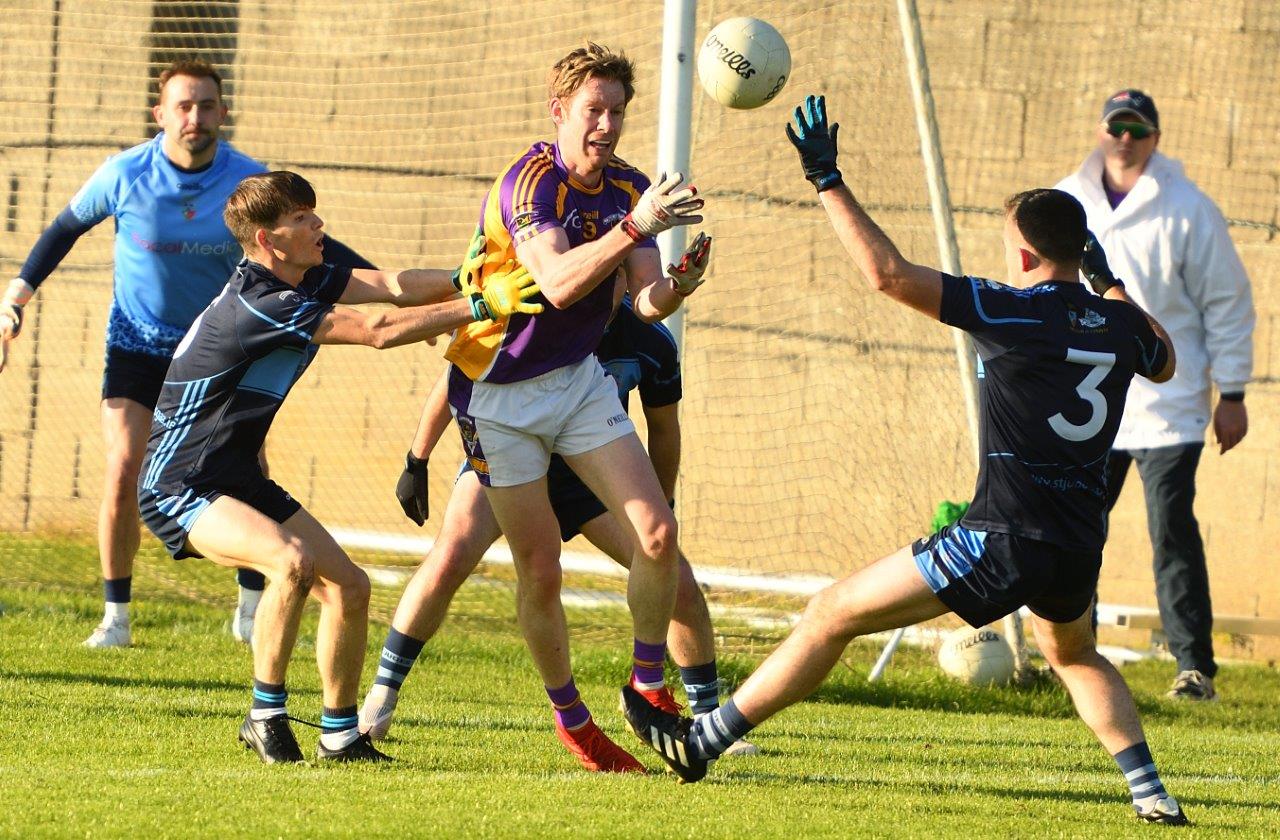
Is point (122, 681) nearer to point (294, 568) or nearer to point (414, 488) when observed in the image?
point (414, 488)

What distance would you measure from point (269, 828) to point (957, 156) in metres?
7.71

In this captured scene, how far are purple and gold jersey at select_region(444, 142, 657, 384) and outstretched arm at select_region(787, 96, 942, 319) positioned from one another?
683 millimetres

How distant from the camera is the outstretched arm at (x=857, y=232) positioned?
454 cm

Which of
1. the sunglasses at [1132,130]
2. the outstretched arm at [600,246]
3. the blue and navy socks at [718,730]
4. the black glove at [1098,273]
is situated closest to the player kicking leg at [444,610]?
the blue and navy socks at [718,730]

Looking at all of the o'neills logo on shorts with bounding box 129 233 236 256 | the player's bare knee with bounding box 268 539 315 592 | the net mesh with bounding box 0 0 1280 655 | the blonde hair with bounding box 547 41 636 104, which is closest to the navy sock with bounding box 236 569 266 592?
the net mesh with bounding box 0 0 1280 655

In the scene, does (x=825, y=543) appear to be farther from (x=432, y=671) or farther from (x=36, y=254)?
(x=36, y=254)

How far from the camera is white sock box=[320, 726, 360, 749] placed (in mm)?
5234

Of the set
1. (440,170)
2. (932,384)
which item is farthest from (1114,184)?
(440,170)

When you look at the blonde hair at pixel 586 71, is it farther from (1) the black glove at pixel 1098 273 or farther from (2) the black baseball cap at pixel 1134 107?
(2) the black baseball cap at pixel 1134 107

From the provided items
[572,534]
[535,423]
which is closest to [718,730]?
[535,423]

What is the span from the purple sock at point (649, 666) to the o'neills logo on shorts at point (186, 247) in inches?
129

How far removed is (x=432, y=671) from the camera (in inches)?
303

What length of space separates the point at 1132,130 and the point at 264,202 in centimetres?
462

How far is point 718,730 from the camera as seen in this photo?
4.84 m
